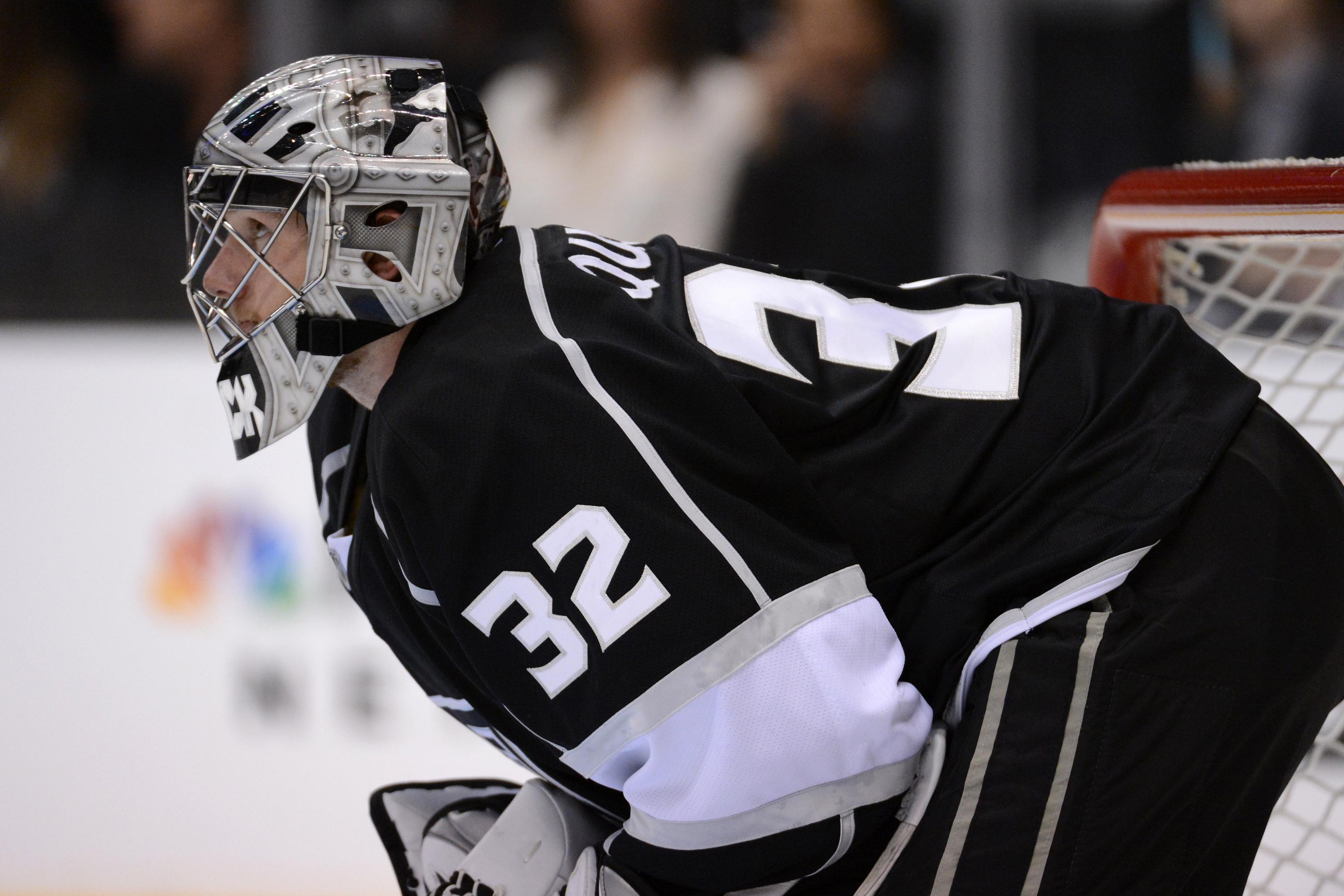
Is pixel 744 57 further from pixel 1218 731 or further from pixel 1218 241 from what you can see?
pixel 1218 731

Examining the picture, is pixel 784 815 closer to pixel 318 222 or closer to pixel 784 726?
pixel 784 726

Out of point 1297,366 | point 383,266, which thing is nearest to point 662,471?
point 383,266

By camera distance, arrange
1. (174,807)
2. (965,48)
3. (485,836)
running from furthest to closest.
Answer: (965,48) → (174,807) → (485,836)

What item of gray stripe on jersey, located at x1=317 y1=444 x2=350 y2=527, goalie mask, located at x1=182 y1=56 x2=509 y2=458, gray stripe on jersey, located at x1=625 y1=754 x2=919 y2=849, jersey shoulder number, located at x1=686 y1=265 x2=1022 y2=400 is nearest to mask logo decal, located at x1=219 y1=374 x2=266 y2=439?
goalie mask, located at x1=182 y1=56 x2=509 y2=458

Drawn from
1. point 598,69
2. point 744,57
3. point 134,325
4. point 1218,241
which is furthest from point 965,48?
point 134,325

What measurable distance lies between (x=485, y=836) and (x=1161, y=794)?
78cm

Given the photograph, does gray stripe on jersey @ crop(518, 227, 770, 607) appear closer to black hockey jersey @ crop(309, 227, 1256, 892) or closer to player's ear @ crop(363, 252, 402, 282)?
black hockey jersey @ crop(309, 227, 1256, 892)

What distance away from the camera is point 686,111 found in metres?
3.57

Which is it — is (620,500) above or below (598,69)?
below

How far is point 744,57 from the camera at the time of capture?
3.57 metres

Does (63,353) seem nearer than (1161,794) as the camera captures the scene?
No

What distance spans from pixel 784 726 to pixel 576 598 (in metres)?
0.23

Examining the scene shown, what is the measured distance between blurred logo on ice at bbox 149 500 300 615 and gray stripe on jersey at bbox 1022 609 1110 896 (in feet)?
6.91

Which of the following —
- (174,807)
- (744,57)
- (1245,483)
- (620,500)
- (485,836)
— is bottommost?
(174,807)
